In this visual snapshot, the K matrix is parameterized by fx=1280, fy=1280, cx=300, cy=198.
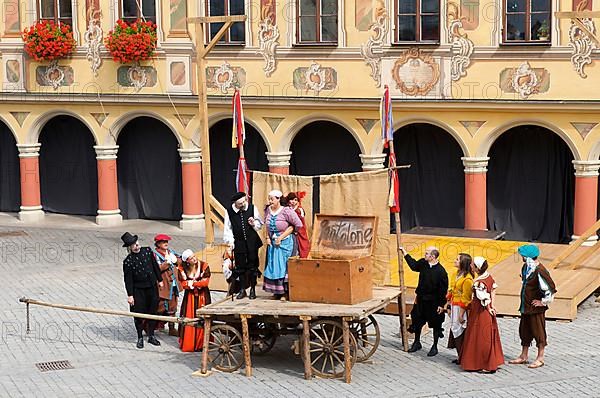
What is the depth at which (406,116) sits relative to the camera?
24.3 m

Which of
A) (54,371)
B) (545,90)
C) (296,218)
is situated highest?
(545,90)

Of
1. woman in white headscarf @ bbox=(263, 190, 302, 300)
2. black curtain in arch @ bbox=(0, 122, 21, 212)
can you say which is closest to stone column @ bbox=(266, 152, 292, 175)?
black curtain in arch @ bbox=(0, 122, 21, 212)

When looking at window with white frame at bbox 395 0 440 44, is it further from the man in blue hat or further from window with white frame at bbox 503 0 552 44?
the man in blue hat

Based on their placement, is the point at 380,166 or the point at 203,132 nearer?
the point at 203,132

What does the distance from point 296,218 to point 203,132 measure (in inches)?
234

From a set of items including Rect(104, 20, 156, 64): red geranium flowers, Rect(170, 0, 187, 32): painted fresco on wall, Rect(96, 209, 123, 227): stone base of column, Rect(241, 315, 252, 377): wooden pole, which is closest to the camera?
Rect(241, 315, 252, 377): wooden pole

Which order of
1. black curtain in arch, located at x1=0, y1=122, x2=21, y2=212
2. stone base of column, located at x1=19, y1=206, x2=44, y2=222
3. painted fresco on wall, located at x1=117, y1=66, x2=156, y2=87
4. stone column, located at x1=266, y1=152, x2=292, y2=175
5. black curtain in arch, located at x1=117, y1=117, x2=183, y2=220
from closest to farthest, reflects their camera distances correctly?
1. stone column, located at x1=266, y1=152, x2=292, y2=175
2. painted fresco on wall, located at x1=117, y1=66, x2=156, y2=87
3. black curtain in arch, located at x1=117, y1=117, x2=183, y2=220
4. stone base of column, located at x1=19, y1=206, x2=44, y2=222
5. black curtain in arch, located at x1=0, y1=122, x2=21, y2=212

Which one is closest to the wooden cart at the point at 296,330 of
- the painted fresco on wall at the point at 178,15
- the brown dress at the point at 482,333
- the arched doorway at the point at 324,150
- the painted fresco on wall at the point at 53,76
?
the brown dress at the point at 482,333

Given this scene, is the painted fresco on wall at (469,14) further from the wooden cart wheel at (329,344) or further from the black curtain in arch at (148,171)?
the wooden cart wheel at (329,344)

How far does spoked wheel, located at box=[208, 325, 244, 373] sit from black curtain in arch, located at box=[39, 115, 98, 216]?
14.3m

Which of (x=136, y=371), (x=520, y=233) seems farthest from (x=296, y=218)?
(x=520, y=233)

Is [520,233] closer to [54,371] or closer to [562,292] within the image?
[562,292]

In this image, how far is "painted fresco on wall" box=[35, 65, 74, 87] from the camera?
27.3 m

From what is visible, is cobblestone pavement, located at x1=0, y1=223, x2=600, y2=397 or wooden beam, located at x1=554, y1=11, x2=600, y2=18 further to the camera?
wooden beam, located at x1=554, y1=11, x2=600, y2=18
